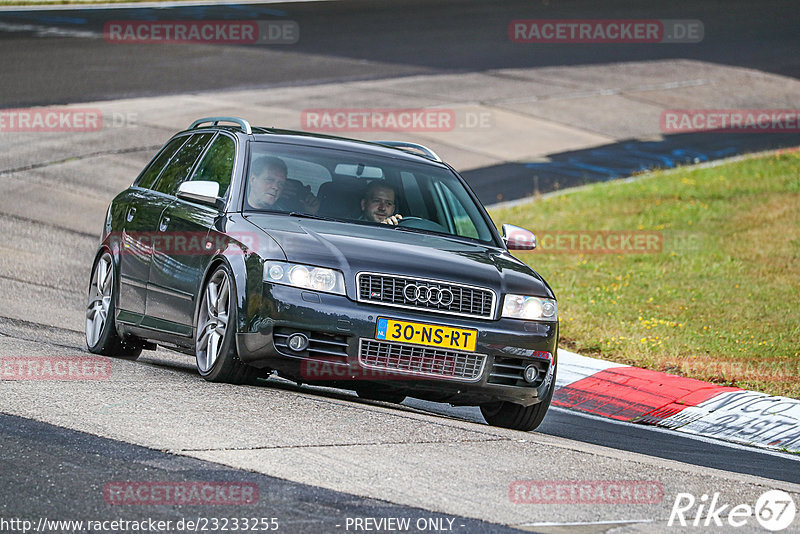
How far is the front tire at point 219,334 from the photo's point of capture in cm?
794

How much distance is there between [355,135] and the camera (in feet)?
75.9

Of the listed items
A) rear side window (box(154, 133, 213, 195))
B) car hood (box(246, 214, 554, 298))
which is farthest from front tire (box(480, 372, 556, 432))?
rear side window (box(154, 133, 213, 195))

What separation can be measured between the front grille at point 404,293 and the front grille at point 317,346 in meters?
0.29

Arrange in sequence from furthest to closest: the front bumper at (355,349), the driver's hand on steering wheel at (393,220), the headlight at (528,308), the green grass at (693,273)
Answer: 1. the green grass at (693,273)
2. the driver's hand on steering wheel at (393,220)
3. the headlight at (528,308)
4. the front bumper at (355,349)

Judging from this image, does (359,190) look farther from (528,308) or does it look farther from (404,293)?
(528,308)

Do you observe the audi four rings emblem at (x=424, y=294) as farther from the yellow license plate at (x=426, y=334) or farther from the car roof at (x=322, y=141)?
the car roof at (x=322, y=141)

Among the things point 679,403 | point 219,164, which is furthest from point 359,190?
point 679,403

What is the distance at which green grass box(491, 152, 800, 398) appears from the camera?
11.9 m

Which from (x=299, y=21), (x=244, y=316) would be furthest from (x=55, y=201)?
(x=299, y=21)

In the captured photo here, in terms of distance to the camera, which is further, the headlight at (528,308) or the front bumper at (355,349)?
the headlight at (528,308)

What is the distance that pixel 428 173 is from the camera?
947 centimetres

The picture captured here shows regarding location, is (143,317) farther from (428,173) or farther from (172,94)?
(172,94)

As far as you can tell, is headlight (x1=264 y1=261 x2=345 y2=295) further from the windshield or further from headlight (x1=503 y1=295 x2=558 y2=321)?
headlight (x1=503 y1=295 x2=558 y2=321)

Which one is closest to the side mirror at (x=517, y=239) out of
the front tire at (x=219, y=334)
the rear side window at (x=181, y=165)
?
the front tire at (x=219, y=334)
